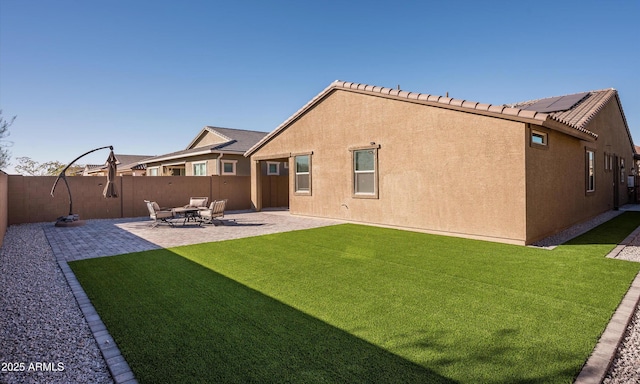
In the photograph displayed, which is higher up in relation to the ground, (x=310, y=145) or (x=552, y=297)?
(x=310, y=145)

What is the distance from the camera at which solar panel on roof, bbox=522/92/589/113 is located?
14.0 m

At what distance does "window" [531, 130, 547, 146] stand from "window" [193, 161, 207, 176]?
18807 millimetres

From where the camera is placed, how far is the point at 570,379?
2.74m

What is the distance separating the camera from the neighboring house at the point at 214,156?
2047 centimetres

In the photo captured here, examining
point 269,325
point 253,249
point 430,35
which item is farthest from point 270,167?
point 269,325

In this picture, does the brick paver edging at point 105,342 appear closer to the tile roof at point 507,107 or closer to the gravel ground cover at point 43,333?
the gravel ground cover at point 43,333

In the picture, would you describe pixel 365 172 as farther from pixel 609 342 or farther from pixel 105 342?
pixel 105 342

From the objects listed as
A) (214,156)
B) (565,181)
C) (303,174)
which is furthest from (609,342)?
(214,156)

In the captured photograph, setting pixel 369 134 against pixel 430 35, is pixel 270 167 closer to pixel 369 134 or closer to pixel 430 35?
pixel 369 134

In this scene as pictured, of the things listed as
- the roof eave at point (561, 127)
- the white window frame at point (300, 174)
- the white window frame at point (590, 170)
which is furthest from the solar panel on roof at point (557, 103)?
the white window frame at point (300, 174)

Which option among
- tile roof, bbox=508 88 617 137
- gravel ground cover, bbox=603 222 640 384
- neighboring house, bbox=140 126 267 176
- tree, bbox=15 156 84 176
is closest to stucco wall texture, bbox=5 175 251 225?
neighboring house, bbox=140 126 267 176

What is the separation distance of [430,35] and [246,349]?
16.6 metres

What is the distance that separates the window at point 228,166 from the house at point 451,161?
538 centimetres

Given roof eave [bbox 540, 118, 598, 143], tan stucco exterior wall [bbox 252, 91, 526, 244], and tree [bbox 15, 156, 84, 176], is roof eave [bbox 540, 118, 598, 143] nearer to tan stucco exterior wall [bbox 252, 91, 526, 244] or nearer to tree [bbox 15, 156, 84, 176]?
tan stucco exterior wall [bbox 252, 91, 526, 244]
